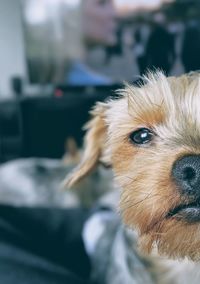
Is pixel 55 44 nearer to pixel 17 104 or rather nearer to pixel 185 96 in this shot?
pixel 17 104

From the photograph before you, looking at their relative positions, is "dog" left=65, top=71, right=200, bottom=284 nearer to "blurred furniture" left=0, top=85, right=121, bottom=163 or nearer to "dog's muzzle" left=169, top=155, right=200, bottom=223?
"dog's muzzle" left=169, top=155, right=200, bottom=223

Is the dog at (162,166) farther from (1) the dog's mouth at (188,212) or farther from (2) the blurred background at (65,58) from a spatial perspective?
(2) the blurred background at (65,58)

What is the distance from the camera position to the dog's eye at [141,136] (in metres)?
0.75

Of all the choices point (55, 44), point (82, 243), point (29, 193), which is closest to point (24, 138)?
point (55, 44)

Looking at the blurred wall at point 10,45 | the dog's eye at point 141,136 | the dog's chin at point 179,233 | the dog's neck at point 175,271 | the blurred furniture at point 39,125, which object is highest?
the blurred wall at point 10,45

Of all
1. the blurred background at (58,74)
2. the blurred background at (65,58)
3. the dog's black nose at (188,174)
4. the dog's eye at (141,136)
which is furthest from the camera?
the blurred background at (65,58)

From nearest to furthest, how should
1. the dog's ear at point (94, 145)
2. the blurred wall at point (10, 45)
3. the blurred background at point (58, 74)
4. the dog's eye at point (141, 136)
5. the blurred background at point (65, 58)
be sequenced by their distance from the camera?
the dog's eye at point (141, 136) < the dog's ear at point (94, 145) < the blurred background at point (58, 74) < the blurred background at point (65, 58) < the blurred wall at point (10, 45)

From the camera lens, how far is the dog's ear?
944 millimetres

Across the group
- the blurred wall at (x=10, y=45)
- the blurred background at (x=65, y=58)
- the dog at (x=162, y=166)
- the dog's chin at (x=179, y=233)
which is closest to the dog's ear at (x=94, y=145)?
the dog at (x=162, y=166)

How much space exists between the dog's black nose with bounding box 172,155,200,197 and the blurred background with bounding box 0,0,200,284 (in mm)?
1084

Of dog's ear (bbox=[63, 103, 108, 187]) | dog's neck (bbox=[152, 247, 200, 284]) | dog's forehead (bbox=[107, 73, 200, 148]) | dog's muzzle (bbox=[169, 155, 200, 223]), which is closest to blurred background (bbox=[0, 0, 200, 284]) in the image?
dog's ear (bbox=[63, 103, 108, 187])

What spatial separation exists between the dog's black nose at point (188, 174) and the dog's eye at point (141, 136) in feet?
0.41

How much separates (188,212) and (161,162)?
90mm

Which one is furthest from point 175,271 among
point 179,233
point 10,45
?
point 10,45
